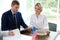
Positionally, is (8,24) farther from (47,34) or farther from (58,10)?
(58,10)

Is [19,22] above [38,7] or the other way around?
the other way around

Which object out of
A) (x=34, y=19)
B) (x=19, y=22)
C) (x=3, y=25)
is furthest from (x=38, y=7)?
(x=3, y=25)

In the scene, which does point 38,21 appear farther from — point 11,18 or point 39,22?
point 11,18

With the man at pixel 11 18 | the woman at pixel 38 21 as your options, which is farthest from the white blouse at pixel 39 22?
the man at pixel 11 18

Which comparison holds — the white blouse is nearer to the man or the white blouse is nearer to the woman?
the woman

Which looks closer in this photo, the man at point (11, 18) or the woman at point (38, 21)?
the man at point (11, 18)

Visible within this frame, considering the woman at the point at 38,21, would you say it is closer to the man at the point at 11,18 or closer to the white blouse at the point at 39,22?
the white blouse at the point at 39,22

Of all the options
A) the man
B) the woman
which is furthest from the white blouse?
the man

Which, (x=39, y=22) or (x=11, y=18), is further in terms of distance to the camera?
(x=39, y=22)

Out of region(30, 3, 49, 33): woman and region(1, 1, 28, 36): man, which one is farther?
region(30, 3, 49, 33): woman

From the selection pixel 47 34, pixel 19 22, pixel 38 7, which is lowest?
pixel 47 34

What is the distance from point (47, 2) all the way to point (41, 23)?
1777mm

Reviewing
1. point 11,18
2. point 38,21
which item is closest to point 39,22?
point 38,21

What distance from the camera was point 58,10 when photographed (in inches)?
178
